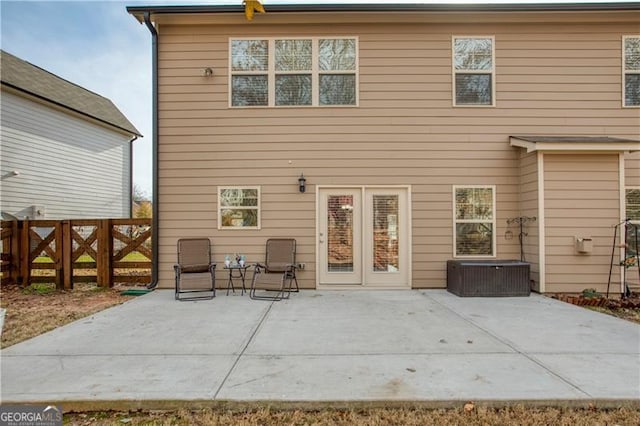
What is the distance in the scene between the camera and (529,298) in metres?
5.52

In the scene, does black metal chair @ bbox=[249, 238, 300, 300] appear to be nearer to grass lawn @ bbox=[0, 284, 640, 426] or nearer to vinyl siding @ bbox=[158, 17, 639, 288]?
vinyl siding @ bbox=[158, 17, 639, 288]

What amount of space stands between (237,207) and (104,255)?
2.70 meters

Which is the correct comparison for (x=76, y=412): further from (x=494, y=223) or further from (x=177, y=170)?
(x=494, y=223)

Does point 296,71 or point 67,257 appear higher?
point 296,71

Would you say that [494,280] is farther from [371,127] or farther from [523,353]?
[371,127]

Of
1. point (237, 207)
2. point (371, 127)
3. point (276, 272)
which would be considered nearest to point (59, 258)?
point (237, 207)

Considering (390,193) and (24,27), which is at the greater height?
(24,27)

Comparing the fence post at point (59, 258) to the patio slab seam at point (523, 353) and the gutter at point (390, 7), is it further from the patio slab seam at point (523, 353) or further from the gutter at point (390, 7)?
the patio slab seam at point (523, 353)

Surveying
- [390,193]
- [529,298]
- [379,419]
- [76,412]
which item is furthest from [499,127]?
[76,412]

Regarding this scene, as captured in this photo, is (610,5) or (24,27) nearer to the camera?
(610,5)

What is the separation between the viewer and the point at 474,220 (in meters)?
6.32

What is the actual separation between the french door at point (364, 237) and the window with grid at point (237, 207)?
4.05 feet

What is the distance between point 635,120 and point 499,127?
254 cm

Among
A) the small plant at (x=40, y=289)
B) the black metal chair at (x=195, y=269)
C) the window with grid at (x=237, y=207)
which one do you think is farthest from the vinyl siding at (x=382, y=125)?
the small plant at (x=40, y=289)
